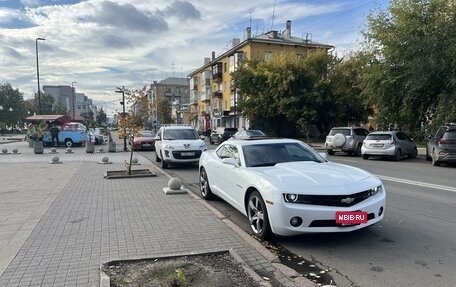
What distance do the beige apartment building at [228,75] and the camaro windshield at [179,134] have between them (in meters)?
28.2

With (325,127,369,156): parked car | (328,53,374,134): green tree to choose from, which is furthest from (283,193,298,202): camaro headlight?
(328,53,374,134): green tree

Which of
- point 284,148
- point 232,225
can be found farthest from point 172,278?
point 284,148

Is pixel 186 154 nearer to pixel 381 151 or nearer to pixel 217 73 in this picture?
pixel 381 151

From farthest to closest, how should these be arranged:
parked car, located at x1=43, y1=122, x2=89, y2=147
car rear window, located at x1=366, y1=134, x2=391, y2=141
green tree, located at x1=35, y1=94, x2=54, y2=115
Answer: green tree, located at x1=35, y1=94, x2=54, y2=115, parked car, located at x1=43, y1=122, x2=89, y2=147, car rear window, located at x1=366, y1=134, x2=391, y2=141

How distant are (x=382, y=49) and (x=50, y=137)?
24579 mm

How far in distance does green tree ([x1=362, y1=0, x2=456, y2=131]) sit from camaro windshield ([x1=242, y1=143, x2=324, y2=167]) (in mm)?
14221

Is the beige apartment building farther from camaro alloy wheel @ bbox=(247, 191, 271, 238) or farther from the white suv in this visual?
camaro alloy wheel @ bbox=(247, 191, 271, 238)

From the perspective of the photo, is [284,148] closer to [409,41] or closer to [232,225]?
[232,225]

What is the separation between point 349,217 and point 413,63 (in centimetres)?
1631

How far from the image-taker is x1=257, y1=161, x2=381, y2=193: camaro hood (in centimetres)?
504

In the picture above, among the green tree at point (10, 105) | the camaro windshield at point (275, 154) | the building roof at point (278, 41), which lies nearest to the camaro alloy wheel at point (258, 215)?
the camaro windshield at point (275, 154)

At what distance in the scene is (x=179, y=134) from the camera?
1612cm

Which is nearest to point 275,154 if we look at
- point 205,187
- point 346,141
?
point 205,187

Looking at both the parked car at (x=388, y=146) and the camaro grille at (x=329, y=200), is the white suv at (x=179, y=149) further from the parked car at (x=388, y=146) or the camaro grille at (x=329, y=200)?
the camaro grille at (x=329, y=200)
